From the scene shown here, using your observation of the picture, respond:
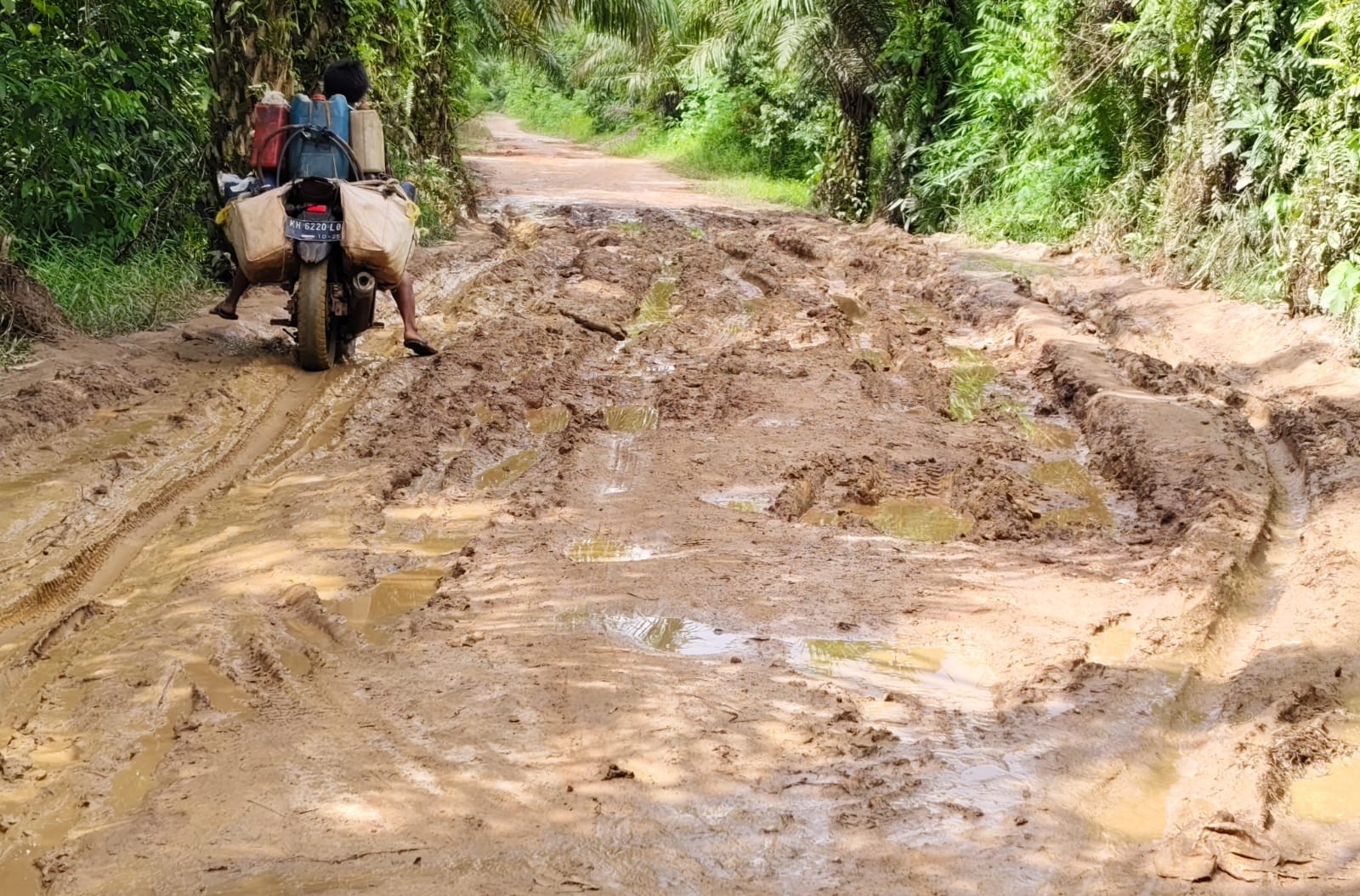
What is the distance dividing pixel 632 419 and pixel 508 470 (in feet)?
3.66

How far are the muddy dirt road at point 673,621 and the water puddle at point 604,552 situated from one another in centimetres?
3

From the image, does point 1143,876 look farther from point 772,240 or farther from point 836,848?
point 772,240

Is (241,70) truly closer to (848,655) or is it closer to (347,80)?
(347,80)

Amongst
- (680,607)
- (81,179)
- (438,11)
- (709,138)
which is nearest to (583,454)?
(680,607)

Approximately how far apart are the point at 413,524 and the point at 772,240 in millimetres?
10673

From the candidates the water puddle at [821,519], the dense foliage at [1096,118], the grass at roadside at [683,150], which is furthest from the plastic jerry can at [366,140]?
the grass at roadside at [683,150]

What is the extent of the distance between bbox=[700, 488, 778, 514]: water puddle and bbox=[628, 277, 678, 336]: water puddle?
154 inches

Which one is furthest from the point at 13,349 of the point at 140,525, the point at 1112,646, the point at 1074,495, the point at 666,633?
the point at 1112,646

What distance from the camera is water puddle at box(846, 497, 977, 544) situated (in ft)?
17.7

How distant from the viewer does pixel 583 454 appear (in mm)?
6223

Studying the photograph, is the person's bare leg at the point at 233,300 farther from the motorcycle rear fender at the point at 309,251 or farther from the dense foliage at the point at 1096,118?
the dense foliage at the point at 1096,118

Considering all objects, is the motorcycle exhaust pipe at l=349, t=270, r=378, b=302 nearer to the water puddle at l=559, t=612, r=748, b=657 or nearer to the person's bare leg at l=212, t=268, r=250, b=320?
the person's bare leg at l=212, t=268, r=250, b=320

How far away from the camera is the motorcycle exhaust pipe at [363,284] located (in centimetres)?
739

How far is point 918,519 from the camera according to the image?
18.3 feet
